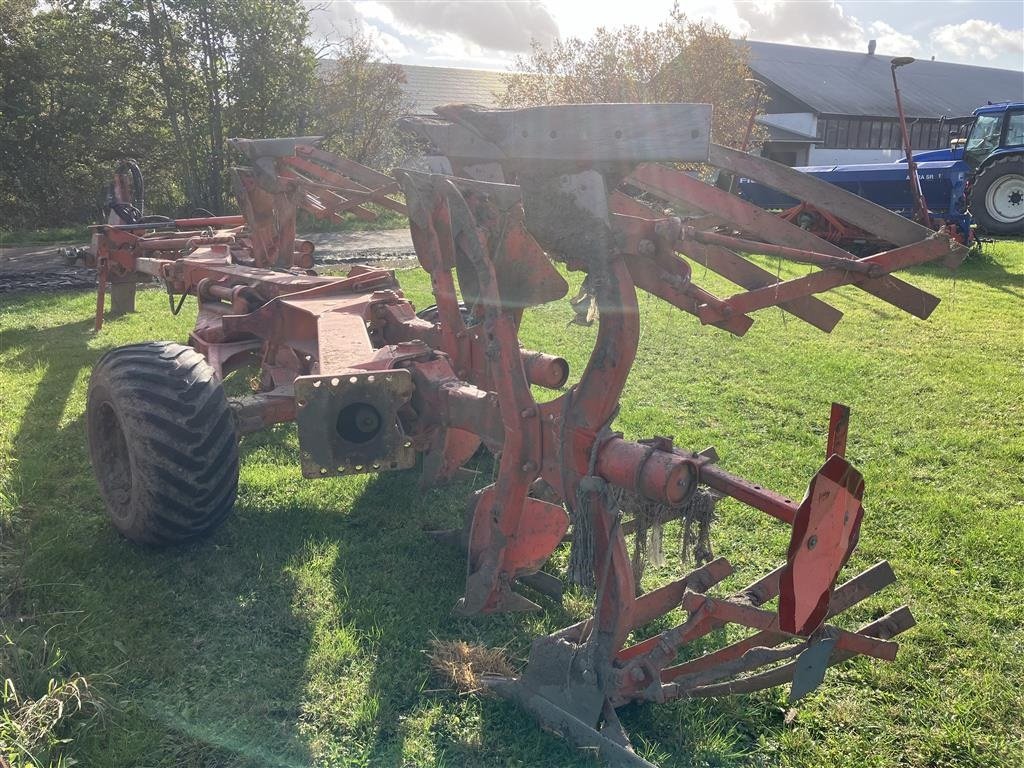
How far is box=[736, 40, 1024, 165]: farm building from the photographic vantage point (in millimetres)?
30750

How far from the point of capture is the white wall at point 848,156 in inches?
1231

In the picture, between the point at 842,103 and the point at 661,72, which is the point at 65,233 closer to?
the point at 661,72

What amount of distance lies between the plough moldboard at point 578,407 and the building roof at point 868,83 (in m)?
31.6

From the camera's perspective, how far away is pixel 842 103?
106 ft

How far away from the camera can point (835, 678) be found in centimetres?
304

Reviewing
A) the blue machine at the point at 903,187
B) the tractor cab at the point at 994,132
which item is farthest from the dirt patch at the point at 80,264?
the tractor cab at the point at 994,132

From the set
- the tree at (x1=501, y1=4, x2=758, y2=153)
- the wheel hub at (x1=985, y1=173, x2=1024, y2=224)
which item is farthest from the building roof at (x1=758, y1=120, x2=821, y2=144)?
the wheel hub at (x1=985, y1=173, x2=1024, y2=224)

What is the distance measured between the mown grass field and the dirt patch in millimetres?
5674

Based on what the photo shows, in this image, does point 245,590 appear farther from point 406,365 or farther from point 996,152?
point 996,152

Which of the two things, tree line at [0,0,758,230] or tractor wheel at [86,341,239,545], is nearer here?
tractor wheel at [86,341,239,545]

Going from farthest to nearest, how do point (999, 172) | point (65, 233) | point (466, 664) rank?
point (65, 233)
point (999, 172)
point (466, 664)

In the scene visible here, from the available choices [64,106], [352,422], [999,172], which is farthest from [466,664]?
[64,106]

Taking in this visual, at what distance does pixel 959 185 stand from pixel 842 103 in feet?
69.6

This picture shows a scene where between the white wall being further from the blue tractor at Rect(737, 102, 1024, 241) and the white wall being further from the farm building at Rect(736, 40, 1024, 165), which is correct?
the blue tractor at Rect(737, 102, 1024, 241)
